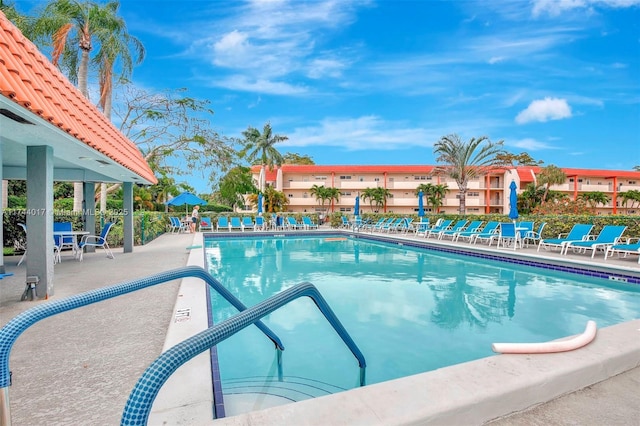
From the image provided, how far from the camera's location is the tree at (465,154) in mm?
29344

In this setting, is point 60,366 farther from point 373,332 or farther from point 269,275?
point 269,275

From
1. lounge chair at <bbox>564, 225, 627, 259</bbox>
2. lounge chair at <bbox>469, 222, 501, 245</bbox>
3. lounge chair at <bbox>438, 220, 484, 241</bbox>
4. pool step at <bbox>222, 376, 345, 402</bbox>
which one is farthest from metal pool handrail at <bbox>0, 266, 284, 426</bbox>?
lounge chair at <bbox>438, 220, 484, 241</bbox>

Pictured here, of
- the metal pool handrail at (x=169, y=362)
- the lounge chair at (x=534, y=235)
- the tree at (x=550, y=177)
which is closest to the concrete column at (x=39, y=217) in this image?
the metal pool handrail at (x=169, y=362)

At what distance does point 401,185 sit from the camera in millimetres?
46281

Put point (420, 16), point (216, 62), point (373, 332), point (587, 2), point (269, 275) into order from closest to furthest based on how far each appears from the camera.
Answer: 1. point (373, 332)
2. point (269, 275)
3. point (587, 2)
4. point (420, 16)
5. point (216, 62)

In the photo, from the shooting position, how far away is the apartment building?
45625 millimetres

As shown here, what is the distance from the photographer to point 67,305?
6.19 feet

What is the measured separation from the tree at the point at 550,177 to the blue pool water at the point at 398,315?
38614mm

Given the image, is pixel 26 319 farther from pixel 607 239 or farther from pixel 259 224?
pixel 259 224

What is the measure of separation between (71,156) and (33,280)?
2567 millimetres

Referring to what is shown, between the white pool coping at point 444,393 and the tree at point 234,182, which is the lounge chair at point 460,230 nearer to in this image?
the tree at point 234,182

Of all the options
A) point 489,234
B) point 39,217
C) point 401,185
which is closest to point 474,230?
point 489,234

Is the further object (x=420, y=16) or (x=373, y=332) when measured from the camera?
(x=420, y=16)

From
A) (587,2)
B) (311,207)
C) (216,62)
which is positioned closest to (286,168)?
(311,207)
